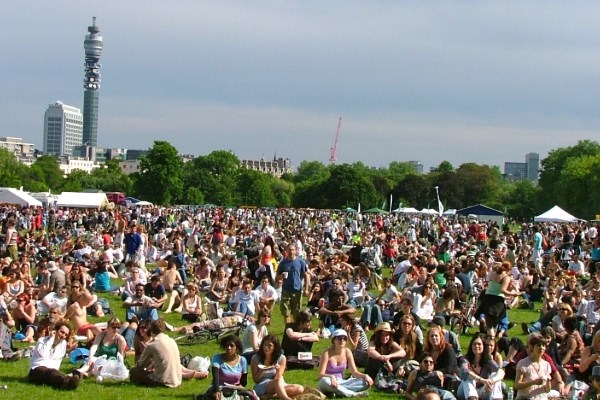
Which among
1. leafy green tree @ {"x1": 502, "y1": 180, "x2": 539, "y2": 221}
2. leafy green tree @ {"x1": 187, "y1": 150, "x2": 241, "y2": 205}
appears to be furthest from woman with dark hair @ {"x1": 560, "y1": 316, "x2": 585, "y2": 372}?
leafy green tree @ {"x1": 187, "y1": 150, "x2": 241, "y2": 205}

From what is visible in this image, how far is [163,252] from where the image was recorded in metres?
27.2

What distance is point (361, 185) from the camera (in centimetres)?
12112

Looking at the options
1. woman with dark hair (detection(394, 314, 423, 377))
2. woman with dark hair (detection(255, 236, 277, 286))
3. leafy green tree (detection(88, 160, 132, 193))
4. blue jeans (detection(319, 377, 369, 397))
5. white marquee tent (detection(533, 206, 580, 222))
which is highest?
leafy green tree (detection(88, 160, 132, 193))

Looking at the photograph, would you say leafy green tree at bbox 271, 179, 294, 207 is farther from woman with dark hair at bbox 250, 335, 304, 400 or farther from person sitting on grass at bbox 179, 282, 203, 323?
woman with dark hair at bbox 250, 335, 304, 400

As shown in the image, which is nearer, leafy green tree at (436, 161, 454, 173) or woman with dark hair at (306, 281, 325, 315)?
woman with dark hair at (306, 281, 325, 315)

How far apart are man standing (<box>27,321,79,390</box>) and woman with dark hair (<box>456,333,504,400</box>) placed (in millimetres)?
4378

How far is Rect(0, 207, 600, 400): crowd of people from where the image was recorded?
33.7 ft

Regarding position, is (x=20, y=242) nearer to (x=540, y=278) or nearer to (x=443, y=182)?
(x=540, y=278)

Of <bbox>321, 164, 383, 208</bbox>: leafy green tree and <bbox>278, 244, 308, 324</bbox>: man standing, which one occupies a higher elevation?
<bbox>321, 164, 383, 208</bbox>: leafy green tree

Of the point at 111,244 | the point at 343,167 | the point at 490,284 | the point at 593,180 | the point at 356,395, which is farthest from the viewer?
the point at 343,167

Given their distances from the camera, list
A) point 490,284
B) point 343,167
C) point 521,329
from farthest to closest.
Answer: point 343,167
point 521,329
point 490,284

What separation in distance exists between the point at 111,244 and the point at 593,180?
7311cm

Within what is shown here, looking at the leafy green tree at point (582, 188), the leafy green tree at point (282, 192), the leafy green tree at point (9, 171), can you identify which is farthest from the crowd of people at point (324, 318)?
the leafy green tree at point (282, 192)

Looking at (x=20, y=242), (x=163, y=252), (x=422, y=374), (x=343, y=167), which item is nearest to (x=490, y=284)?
(x=422, y=374)
